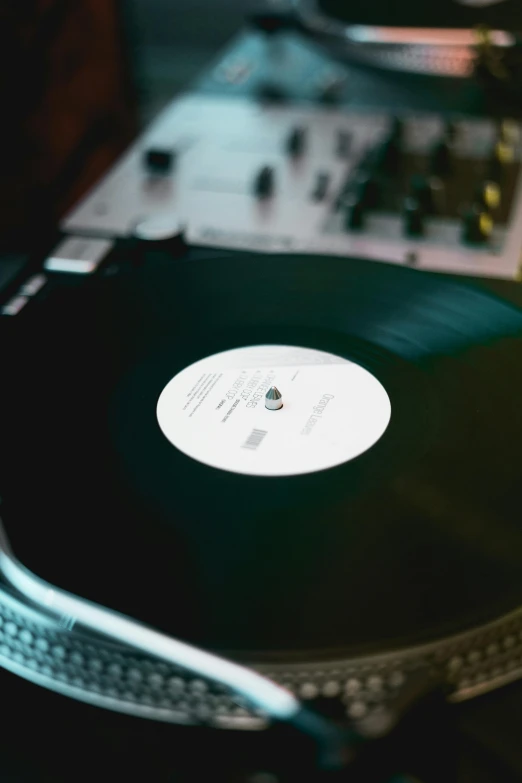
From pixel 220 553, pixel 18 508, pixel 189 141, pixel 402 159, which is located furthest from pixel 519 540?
pixel 189 141

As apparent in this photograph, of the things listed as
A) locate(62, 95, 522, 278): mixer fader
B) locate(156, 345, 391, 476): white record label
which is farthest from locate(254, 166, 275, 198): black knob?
locate(156, 345, 391, 476): white record label

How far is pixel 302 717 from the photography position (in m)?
0.42

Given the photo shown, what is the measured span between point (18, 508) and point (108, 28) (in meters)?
1.90

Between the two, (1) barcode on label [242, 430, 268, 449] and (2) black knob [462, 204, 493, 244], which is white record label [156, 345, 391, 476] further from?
(2) black knob [462, 204, 493, 244]

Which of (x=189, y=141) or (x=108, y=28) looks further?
(x=108, y=28)

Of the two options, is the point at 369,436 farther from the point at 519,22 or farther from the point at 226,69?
the point at 226,69

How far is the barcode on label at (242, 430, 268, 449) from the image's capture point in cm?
66

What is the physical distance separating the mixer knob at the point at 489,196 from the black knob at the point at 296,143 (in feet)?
0.93

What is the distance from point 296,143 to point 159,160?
20 centimetres

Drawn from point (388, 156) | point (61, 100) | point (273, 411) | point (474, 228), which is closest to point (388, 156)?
point (388, 156)

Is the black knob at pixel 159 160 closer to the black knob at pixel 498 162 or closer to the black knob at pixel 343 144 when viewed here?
the black knob at pixel 343 144

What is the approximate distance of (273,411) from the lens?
2.32 ft

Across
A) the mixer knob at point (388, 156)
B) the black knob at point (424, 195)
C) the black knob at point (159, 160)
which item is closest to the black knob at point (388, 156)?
the mixer knob at point (388, 156)

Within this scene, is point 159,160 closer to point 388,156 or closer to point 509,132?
point 388,156
